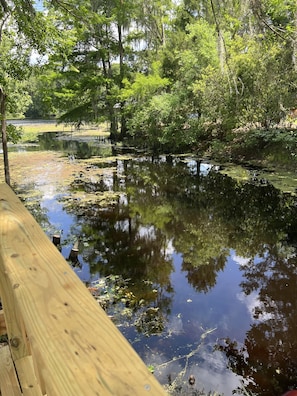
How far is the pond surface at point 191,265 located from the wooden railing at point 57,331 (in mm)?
2678

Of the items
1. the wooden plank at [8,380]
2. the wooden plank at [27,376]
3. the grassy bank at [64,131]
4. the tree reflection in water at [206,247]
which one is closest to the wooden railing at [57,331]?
the wooden plank at [27,376]

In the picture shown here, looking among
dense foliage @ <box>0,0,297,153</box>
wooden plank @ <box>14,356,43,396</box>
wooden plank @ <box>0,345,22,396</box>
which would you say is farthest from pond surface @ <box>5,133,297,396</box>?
dense foliage @ <box>0,0,297,153</box>

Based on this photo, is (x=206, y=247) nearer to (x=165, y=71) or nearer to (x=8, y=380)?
(x=8, y=380)

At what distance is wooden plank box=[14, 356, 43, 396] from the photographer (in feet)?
3.01

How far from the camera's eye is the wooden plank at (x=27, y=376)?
3.01ft

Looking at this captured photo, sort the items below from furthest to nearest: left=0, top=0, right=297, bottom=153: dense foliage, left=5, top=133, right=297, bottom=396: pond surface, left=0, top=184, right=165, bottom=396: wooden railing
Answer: left=0, top=0, right=297, bottom=153: dense foliage
left=5, top=133, right=297, bottom=396: pond surface
left=0, top=184, right=165, bottom=396: wooden railing

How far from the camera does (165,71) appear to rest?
651 inches

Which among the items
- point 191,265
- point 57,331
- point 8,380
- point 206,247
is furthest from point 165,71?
point 57,331

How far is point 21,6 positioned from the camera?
18.6ft

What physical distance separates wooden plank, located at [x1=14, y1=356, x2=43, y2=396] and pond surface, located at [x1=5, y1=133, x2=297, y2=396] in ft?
8.18

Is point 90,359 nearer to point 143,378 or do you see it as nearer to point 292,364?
point 143,378

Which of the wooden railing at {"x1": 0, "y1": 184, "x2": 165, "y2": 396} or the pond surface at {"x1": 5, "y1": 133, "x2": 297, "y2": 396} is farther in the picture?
the pond surface at {"x1": 5, "y1": 133, "x2": 297, "y2": 396}

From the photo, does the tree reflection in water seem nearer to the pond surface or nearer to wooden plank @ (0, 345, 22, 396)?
the pond surface

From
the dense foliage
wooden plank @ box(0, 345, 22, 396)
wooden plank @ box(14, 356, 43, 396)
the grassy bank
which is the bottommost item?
wooden plank @ box(0, 345, 22, 396)
